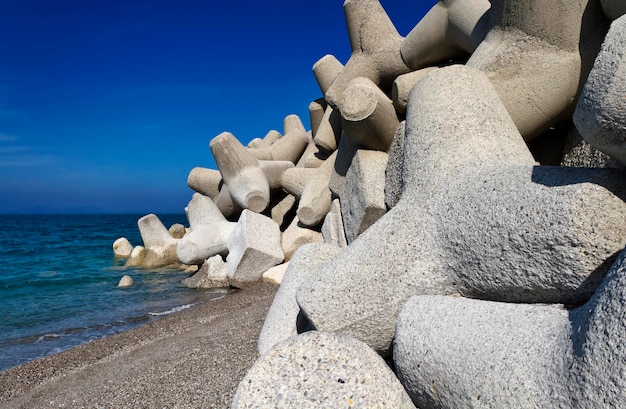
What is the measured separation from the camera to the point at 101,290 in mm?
8422

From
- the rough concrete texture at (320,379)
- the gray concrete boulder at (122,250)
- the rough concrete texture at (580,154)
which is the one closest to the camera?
the rough concrete texture at (320,379)

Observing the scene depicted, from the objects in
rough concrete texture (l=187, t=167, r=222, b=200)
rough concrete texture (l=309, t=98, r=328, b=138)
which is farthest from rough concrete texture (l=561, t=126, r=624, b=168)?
rough concrete texture (l=187, t=167, r=222, b=200)

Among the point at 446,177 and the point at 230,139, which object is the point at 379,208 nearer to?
the point at 446,177

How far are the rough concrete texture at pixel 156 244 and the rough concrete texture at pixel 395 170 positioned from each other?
25.6 ft

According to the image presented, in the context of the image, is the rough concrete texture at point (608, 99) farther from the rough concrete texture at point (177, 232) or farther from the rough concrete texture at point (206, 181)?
the rough concrete texture at point (177, 232)

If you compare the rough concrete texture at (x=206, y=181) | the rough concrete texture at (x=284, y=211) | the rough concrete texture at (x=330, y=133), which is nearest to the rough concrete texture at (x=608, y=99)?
the rough concrete texture at (x=330, y=133)

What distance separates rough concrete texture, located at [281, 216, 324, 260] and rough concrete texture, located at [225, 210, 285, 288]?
89mm

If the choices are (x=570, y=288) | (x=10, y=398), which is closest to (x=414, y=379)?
(x=570, y=288)

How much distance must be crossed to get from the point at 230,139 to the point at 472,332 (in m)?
5.93

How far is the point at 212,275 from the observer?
714 centimetres

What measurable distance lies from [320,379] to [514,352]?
2.09 feet

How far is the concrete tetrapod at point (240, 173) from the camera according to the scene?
7031 millimetres

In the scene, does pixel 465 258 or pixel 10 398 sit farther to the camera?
pixel 10 398

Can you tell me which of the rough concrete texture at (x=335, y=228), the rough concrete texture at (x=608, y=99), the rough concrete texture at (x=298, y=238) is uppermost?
the rough concrete texture at (x=608, y=99)
